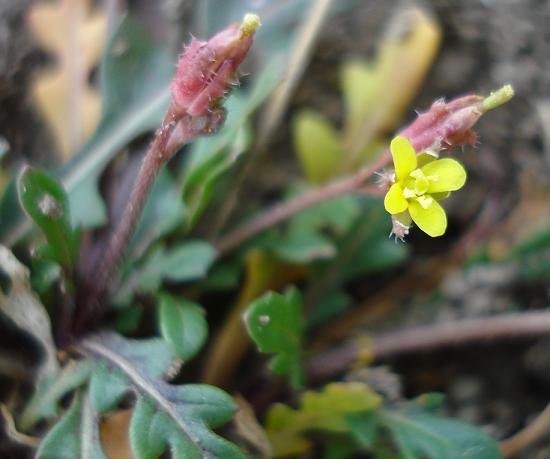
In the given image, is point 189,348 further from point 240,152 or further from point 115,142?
point 115,142

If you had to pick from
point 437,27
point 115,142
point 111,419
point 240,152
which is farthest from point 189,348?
point 437,27

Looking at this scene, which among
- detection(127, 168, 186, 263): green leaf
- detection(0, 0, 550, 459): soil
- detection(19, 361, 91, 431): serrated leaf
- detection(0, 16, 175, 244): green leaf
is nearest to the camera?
detection(19, 361, 91, 431): serrated leaf

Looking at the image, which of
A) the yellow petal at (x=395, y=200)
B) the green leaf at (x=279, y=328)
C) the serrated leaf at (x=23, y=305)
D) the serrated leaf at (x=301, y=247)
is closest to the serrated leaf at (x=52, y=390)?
the serrated leaf at (x=23, y=305)

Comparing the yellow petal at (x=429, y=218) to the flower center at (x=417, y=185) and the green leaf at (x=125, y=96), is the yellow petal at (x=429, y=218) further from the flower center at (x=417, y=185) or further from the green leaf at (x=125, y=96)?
the green leaf at (x=125, y=96)

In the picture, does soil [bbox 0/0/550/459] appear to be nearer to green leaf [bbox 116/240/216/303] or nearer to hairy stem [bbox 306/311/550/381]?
hairy stem [bbox 306/311/550/381]

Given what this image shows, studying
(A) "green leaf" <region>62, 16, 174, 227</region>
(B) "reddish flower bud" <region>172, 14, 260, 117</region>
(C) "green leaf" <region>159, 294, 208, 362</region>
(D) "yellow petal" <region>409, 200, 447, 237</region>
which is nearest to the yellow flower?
(D) "yellow petal" <region>409, 200, 447, 237</region>
